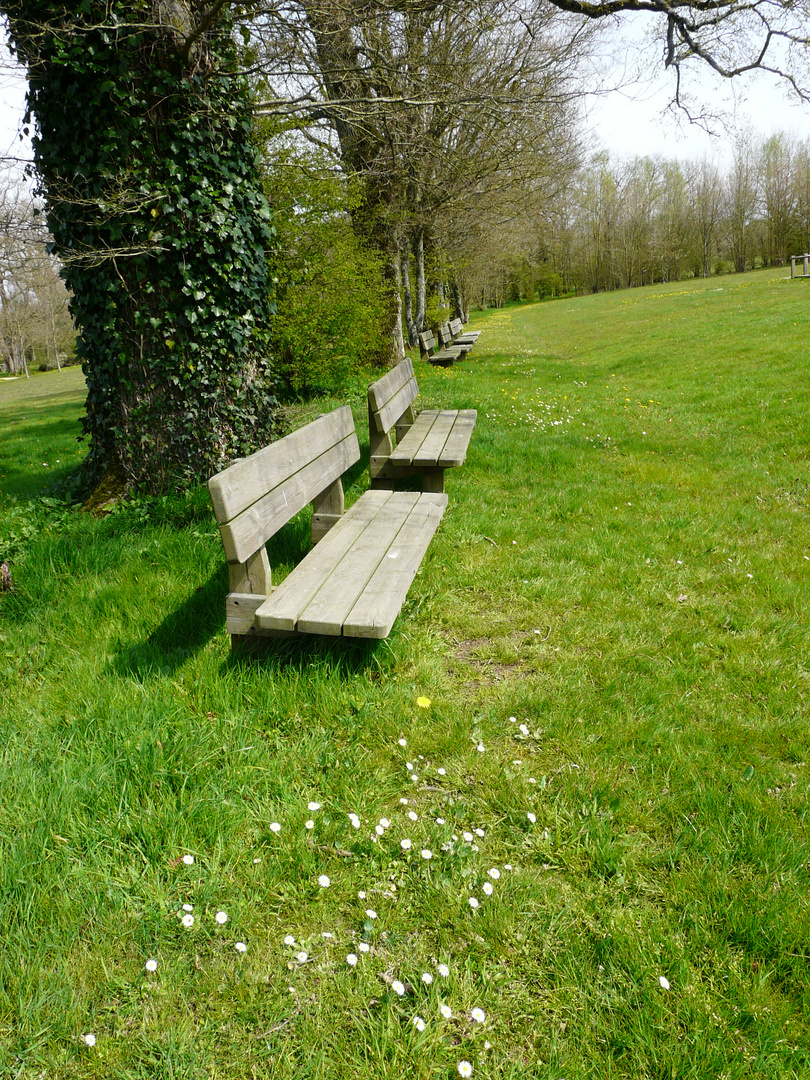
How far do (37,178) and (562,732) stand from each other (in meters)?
4.95

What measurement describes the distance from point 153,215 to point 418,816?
407 centimetres

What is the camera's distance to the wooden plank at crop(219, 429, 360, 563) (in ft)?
8.40

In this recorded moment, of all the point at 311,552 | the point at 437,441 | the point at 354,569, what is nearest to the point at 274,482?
the point at 311,552

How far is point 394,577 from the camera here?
2.87 meters

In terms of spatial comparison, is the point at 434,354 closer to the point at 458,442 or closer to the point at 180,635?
the point at 458,442

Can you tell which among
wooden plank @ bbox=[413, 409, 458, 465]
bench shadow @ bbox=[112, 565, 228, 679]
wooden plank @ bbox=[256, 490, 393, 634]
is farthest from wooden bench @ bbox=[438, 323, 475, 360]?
bench shadow @ bbox=[112, 565, 228, 679]

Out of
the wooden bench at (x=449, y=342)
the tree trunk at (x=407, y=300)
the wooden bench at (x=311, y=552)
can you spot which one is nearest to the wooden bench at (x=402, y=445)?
the wooden bench at (x=311, y=552)

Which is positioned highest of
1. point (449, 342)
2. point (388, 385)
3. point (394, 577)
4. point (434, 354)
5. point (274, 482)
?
point (449, 342)

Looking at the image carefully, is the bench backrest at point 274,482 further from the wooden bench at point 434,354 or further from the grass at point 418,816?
the wooden bench at point 434,354

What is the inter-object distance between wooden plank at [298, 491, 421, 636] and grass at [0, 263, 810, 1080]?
0.36 m

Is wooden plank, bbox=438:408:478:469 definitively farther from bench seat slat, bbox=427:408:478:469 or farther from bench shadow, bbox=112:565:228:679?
bench shadow, bbox=112:565:228:679

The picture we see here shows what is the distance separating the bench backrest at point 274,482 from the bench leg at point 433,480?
37.4 inches

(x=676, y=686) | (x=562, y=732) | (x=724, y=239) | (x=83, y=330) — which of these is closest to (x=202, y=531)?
(x=83, y=330)

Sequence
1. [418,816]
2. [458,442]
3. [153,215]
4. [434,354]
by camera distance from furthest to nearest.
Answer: [434,354] → [458,442] → [153,215] → [418,816]
